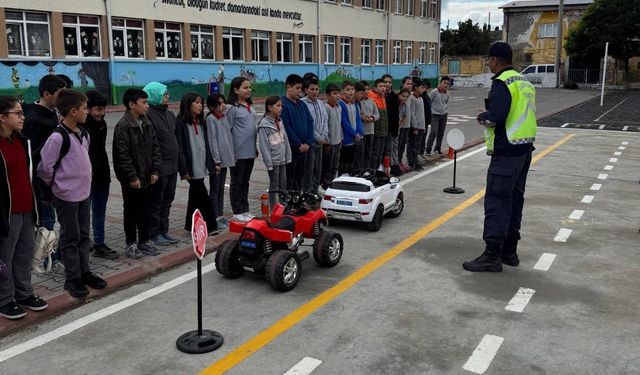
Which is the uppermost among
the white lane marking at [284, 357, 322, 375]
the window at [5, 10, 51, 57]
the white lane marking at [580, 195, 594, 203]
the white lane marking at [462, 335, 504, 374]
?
the window at [5, 10, 51, 57]

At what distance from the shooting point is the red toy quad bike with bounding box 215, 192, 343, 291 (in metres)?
5.58

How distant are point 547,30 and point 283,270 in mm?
65062

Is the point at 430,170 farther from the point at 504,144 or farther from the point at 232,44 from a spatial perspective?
the point at 232,44

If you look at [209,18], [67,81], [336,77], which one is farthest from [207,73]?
[67,81]

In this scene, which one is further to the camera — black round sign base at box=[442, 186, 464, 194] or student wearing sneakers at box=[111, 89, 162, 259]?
black round sign base at box=[442, 186, 464, 194]

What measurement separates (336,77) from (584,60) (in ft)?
88.4

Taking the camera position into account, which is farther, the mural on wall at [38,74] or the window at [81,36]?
the window at [81,36]

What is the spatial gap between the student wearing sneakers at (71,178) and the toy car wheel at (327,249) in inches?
90.3

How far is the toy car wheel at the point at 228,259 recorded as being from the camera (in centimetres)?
587

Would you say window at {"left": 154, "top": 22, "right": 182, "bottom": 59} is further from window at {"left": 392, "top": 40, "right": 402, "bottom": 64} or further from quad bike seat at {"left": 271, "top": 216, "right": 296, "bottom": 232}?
quad bike seat at {"left": 271, "top": 216, "right": 296, "bottom": 232}

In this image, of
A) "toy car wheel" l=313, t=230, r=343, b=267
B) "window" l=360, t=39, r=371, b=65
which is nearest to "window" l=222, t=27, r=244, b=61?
"window" l=360, t=39, r=371, b=65

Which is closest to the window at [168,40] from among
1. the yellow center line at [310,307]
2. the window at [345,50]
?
the window at [345,50]

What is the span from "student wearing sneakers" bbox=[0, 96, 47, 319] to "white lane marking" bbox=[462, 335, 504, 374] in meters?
3.61

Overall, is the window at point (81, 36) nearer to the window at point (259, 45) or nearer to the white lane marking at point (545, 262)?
the window at point (259, 45)
